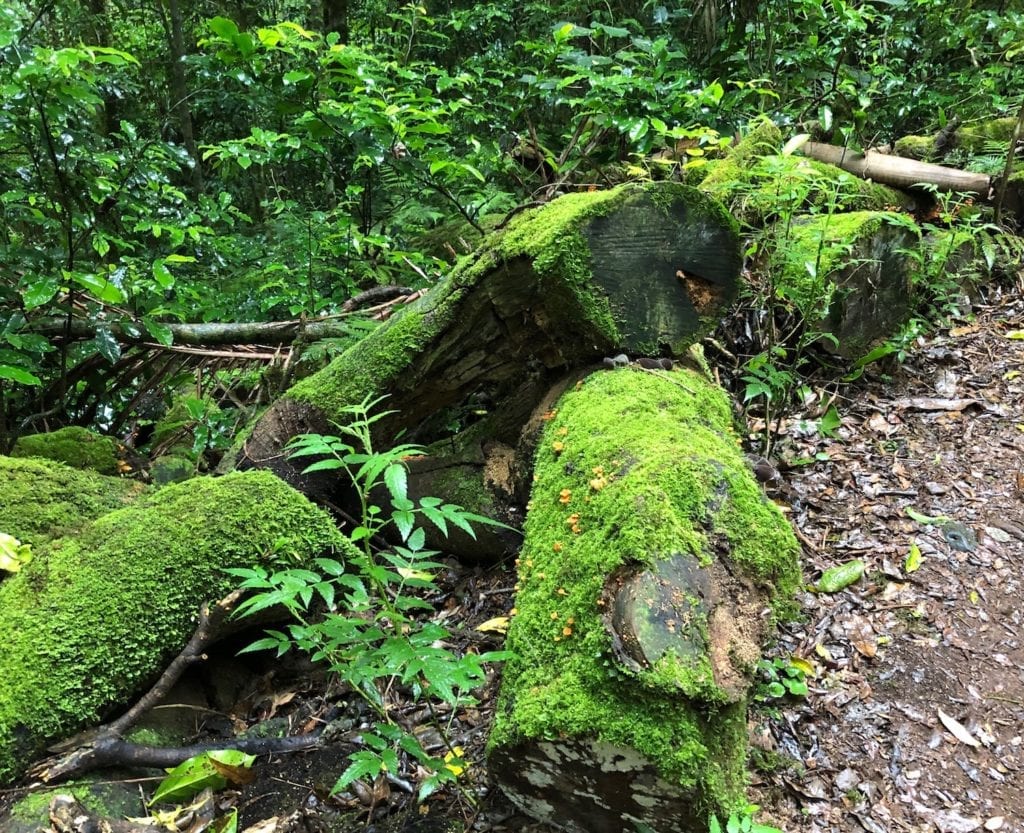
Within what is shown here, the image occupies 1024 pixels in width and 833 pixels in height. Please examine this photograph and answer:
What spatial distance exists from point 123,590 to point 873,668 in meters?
3.42

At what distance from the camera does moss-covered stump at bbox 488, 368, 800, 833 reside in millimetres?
1775

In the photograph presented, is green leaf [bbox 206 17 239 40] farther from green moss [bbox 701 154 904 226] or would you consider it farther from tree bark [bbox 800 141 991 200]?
tree bark [bbox 800 141 991 200]

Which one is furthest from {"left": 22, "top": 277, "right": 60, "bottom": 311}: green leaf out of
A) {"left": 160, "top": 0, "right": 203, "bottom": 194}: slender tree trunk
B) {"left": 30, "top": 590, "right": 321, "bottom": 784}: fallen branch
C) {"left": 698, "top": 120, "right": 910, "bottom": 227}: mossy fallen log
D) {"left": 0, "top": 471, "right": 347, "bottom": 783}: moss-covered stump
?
{"left": 160, "top": 0, "right": 203, "bottom": 194}: slender tree trunk

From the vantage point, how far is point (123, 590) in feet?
8.95

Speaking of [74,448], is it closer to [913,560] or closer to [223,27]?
[223,27]

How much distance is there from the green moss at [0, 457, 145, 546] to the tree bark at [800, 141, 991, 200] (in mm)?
6841

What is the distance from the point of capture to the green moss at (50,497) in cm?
308

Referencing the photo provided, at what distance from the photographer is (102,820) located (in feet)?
7.22

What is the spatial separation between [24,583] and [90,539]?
295 millimetres

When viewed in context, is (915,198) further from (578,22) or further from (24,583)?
(24,583)

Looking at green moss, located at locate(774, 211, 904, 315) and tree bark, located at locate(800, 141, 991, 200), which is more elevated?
tree bark, located at locate(800, 141, 991, 200)

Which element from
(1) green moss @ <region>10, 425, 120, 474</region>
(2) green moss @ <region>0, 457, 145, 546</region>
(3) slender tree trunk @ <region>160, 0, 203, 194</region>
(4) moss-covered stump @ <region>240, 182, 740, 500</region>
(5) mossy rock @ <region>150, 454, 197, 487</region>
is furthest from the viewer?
(3) slender tree trunk @ <region>160, 0, 203, 194</region>

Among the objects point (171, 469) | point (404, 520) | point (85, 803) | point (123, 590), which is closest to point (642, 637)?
point (404, 520)

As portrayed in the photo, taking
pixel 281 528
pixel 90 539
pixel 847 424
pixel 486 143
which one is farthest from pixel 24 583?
pixel 486 143
